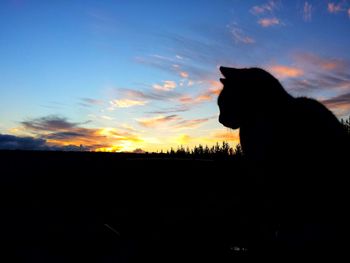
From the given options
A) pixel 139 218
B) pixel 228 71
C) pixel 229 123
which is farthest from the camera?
pixel 229 123

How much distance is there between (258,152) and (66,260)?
6.27ft

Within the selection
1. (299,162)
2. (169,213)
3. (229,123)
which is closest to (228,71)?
(229,123)

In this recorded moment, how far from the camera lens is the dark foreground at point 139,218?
2123 millimetres

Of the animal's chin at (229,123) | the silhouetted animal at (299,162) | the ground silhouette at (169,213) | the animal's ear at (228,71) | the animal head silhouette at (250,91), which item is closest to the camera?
the ground silhouette at (169,213)

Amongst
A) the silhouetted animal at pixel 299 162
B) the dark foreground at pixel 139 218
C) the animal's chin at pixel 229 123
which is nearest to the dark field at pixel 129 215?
the dark foreground at pixel 139 218

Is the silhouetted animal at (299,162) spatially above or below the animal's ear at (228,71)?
below

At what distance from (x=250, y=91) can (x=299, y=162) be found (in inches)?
43.5

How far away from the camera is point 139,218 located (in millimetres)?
2193

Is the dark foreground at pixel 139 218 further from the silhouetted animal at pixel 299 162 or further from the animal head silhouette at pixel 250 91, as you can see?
the animal head silhouette at pixel 250 91

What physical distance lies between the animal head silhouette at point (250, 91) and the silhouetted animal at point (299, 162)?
17 mm

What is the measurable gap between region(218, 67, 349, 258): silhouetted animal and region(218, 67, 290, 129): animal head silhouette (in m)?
0.02

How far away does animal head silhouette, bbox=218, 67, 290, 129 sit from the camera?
3.52 m

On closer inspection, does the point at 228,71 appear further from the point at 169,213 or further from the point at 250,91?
the point at 169,213

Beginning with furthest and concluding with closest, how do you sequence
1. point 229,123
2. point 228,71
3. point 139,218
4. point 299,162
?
point 229,123, point 228,71, point 299,162, point 139,218
